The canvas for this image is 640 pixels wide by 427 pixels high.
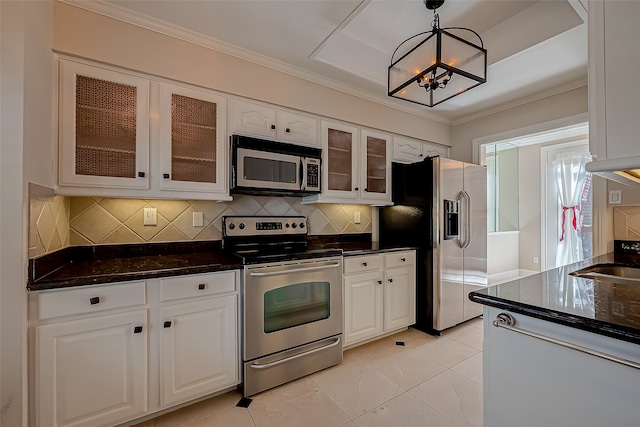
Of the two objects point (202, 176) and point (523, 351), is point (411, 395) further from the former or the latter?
point (202, 176)

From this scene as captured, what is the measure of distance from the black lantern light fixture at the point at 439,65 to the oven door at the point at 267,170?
97cm

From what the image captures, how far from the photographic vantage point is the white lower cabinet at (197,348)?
1601 millimetres

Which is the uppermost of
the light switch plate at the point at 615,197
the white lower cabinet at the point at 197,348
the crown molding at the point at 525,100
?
the crown molding at the point at 525,100

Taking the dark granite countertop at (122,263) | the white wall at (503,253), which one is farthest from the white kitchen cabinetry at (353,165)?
the white wall at (503,253)

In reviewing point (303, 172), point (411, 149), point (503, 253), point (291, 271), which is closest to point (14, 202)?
point (291, 271)

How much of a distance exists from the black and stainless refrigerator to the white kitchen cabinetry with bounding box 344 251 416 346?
163 millimetres

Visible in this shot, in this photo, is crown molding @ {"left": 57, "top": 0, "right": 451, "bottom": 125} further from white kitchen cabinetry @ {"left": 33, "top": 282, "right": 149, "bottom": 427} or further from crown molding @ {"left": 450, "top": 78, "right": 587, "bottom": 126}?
white kitchen cabinetry @ {"left": 33, "top": 282, "right": 149, "bottom": 427}

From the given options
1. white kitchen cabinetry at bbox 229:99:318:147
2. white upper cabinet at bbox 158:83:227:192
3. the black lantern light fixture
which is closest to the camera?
the black lantern light fixture

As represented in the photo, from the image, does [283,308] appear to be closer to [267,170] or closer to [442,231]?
[267,170]

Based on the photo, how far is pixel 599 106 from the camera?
31.7 inches

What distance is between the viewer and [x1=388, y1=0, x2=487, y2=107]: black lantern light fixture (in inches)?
59.1

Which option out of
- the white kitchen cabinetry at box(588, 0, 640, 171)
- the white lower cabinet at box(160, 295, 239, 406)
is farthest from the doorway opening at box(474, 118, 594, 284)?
the white lower cabinet at box(160, 295, 239, 406)

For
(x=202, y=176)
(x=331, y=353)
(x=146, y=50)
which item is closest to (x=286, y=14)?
(x=146, y=50)

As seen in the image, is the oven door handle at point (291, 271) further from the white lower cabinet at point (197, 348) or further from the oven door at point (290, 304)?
the white lower cabinet at point (197, 348)
